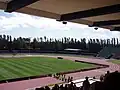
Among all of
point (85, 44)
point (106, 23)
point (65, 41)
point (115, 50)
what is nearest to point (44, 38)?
point (65, 41)

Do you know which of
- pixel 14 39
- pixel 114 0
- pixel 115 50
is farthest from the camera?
pixel 14 39

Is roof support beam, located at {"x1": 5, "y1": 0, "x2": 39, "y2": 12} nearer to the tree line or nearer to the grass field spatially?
the grass field

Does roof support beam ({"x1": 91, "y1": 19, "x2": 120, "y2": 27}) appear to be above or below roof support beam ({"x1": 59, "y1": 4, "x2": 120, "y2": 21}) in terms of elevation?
below

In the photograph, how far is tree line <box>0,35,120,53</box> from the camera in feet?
196

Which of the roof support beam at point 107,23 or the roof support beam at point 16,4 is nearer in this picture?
the roof support beam at point 16,4

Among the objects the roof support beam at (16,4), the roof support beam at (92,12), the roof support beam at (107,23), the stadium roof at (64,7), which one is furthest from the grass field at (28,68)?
the roof support beam at (16,4)

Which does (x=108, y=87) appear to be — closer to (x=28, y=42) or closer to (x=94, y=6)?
(x=94, y=6)

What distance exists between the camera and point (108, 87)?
8.66 ft

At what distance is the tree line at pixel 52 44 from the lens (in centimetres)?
5984

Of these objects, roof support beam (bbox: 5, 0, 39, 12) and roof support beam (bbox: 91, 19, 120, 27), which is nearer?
roof support beam (bbox: 5, 0, 39, 12)

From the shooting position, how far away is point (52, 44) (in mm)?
66562

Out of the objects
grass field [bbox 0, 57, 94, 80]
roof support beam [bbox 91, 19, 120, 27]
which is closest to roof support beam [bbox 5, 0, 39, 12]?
roof support beam [bbox 91, 19, 120, 27]

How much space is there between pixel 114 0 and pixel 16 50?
2101 inches

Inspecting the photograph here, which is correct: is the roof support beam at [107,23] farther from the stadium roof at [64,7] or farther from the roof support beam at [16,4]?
the roof support beam at [16,4]
